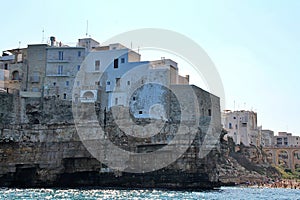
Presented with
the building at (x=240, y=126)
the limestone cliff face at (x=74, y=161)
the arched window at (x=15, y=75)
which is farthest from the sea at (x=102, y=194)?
the building at (x=240, y=126)

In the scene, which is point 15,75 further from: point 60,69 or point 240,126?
point 240,126

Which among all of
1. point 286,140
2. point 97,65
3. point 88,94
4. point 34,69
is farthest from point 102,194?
point 286,140

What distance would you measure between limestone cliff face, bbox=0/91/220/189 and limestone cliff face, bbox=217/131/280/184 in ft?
56.1

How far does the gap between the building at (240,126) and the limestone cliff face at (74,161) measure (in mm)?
31620

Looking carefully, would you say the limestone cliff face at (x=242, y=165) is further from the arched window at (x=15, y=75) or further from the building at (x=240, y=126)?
the arched window at (x=15, y=75)

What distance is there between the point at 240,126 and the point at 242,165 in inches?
358

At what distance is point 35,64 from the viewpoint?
159 feet

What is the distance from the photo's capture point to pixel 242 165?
64938mm

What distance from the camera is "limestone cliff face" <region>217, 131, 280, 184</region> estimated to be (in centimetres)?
5716

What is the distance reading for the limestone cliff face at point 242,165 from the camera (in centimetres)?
5716

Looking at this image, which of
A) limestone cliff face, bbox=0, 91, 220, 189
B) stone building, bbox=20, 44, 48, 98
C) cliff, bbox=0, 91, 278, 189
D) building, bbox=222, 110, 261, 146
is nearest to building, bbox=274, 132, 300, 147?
building, bbox=222, 110, 261, 146

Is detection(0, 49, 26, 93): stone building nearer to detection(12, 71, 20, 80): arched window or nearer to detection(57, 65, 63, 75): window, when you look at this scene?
detection(12, 71, 20, 80): arched window

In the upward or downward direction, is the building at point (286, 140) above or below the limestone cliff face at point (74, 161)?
above

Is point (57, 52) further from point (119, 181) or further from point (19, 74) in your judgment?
point (119, 181)
